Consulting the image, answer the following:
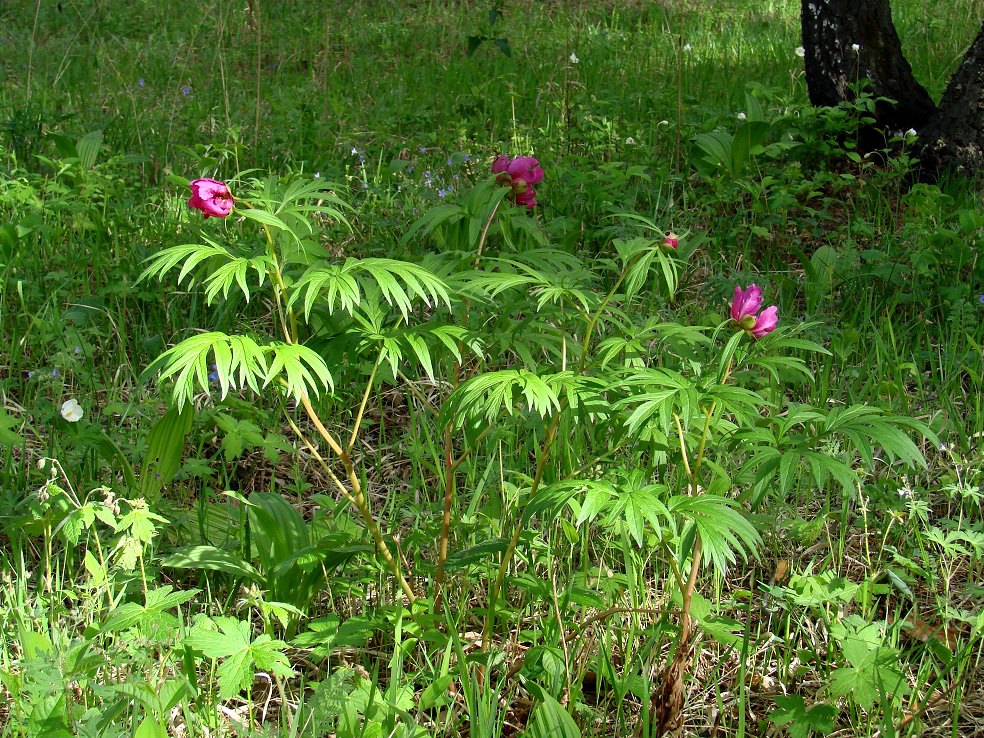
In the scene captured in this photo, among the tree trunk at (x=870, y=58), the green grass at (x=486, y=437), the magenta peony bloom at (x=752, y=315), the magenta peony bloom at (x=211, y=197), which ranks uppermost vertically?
the tree trunk at (x=870, y=58)

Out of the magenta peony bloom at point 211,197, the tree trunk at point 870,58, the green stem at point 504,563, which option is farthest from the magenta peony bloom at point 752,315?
the tree trunk at point 870,58

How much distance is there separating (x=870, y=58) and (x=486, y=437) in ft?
9.58

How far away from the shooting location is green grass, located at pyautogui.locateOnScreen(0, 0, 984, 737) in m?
1.62

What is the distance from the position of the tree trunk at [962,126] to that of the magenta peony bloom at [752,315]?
9.06 feet

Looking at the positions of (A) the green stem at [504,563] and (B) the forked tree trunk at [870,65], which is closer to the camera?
(A) the green stem at [504,563]

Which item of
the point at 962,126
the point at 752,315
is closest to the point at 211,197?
the point at 752,315

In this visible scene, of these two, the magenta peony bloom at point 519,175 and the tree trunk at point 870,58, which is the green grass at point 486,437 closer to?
the magenta peony bloom at point 519,175

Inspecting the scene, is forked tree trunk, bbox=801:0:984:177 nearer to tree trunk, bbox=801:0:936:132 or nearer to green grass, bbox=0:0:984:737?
tree trunk, bbox=801:0:936:132

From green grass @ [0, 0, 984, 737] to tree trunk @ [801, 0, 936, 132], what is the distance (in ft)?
0.80

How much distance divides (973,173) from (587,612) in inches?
116

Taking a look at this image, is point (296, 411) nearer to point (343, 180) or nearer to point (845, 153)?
point (343, 180)

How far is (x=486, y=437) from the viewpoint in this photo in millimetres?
2324

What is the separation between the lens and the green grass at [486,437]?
1622 millimetres

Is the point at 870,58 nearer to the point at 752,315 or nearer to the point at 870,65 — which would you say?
the point at 870,65
